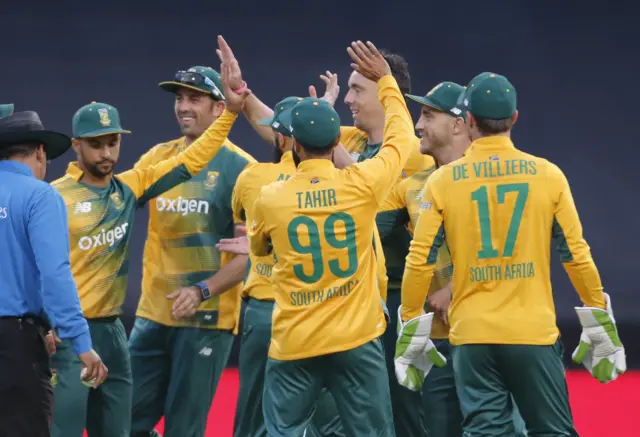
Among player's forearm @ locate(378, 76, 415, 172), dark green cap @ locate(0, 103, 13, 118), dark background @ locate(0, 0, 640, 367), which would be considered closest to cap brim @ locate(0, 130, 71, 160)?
dark green cap @ locate(0, 103, 13, 118)

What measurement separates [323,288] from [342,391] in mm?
428

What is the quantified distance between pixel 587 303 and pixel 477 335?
46 centimetres

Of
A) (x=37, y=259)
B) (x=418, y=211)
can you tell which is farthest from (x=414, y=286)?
(x=37, y=259)

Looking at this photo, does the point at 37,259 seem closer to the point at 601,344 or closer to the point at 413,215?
the point at 413,215

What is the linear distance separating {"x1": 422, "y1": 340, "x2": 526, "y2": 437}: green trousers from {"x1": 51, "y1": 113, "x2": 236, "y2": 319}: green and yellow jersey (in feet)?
4.96

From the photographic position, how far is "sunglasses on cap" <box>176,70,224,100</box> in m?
6.32

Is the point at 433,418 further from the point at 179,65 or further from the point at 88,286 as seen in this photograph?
the point at 179,65

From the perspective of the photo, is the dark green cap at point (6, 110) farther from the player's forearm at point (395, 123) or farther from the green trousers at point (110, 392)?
the player's forearm at point (395, 123)

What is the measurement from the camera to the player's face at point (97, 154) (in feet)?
18.0

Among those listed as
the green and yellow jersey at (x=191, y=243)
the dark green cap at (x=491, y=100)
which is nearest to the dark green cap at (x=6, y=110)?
the green and yellow jersey at (x=191, y=243)

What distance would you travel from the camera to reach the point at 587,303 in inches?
183

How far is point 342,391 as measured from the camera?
475 centimetres

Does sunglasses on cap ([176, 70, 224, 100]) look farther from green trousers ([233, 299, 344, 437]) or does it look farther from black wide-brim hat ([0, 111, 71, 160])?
black wide-brim hat ([0, 111, 71, 160])

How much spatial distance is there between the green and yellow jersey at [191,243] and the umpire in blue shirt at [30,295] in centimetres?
155
